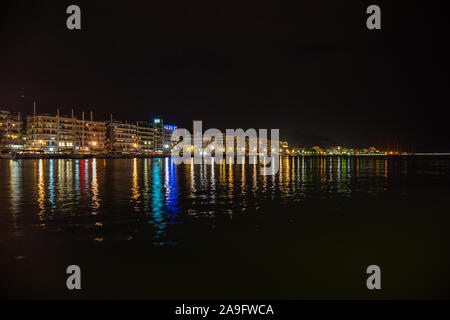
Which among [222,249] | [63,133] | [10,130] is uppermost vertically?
[10,130]

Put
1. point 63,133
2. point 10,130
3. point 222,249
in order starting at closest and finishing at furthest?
point 222,249 < point 10,130 < point 63,133

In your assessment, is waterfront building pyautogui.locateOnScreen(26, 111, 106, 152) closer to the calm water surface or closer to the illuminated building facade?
the illuminated building facade

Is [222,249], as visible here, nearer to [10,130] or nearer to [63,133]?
[63,133]

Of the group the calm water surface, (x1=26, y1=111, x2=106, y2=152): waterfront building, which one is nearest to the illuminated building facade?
(x1=26, y1=111, x2=106, y2=152): waterfront building

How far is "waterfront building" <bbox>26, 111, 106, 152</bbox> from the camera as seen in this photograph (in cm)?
15525

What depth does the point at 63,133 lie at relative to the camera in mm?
163000

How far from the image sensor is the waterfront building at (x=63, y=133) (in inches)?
6112

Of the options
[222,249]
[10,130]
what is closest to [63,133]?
[10,130]

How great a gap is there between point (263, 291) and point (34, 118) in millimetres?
171306

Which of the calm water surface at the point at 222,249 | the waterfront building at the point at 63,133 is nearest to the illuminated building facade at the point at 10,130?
the waterfront building at the point at 63,133

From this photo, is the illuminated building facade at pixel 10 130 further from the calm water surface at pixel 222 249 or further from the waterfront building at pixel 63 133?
the calm water surface at pixel 222 249
